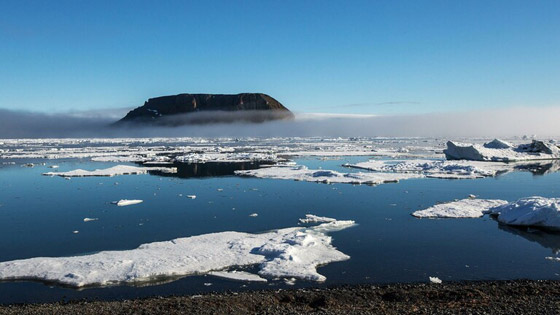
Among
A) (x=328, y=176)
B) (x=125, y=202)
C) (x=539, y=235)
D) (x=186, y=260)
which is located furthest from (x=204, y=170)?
(x=539, y=235)

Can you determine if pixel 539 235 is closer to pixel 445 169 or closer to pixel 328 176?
pixel 328 176

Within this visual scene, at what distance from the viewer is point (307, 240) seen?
28.2ft

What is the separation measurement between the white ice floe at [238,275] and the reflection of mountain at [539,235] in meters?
5.82

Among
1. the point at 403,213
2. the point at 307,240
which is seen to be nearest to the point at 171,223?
the point at 307,240

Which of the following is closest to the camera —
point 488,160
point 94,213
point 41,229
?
point 41,229

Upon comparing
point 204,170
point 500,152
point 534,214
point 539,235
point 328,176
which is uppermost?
point 500,152

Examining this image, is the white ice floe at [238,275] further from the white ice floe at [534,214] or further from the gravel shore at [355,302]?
the white ice floe at [534,214]

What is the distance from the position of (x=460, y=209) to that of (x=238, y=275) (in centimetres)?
756

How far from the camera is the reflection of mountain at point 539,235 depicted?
8953 millimetres

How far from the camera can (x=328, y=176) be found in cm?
1936

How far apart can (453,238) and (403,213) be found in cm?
259

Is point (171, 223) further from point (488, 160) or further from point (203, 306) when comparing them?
point (488, 160)

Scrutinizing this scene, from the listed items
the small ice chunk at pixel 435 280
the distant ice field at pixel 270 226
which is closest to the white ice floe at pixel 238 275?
the distant ice field at pixel 270 226

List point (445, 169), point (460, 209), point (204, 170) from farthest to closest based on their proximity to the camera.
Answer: point (204, 170), point (445, 169), point (460, 209)
